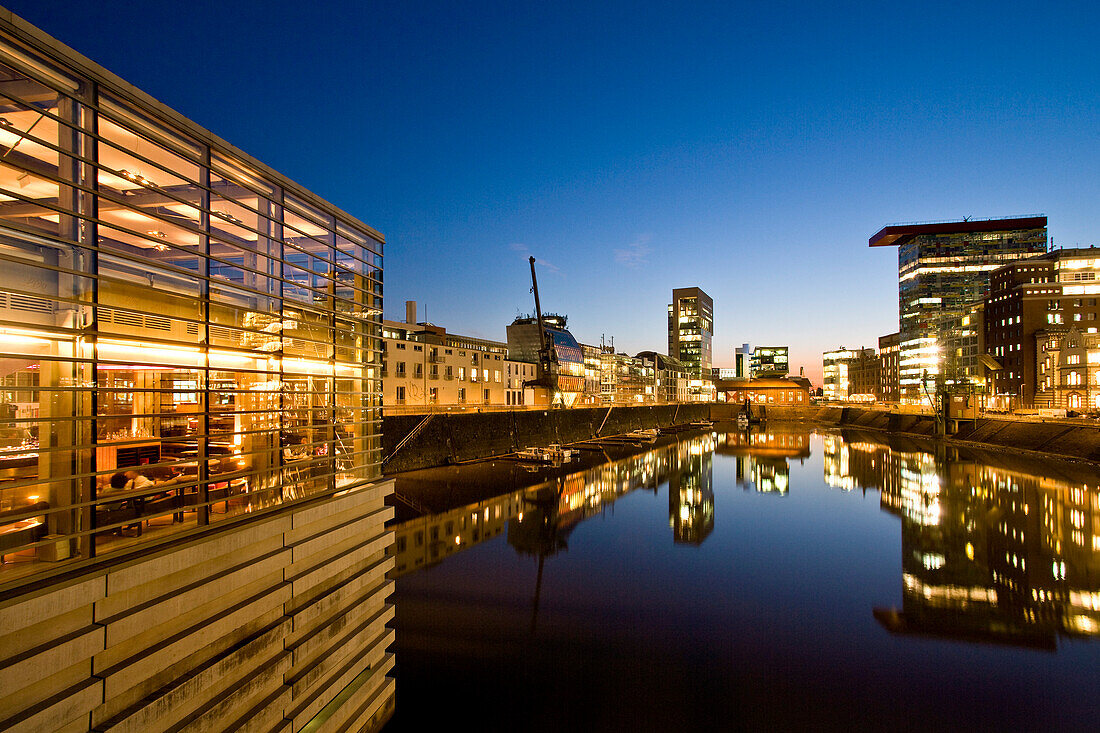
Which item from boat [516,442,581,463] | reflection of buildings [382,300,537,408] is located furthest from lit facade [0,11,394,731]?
boat [516,442,581,463]

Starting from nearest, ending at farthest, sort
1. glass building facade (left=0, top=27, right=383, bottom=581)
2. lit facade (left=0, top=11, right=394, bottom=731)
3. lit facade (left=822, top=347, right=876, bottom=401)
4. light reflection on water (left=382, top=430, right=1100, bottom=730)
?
lit facade (left=0, top=11, right=394, bottom=731)
glass building facade (left=0, top=27, right=383, bottom=581)
light reflection on water (left=382, top=430, right=1100, bottom=730)
lit facade (left=822, top=347, right=876, bottom=401)

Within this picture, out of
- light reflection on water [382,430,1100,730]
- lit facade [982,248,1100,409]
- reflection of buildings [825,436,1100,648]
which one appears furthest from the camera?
lit facade [982,248,1100,409]

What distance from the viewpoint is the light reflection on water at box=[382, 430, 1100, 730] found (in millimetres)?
11297

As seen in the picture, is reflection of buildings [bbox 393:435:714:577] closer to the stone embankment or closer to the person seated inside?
the person seated inside

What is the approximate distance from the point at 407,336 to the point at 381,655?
5314cm

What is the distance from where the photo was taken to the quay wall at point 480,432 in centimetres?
3691

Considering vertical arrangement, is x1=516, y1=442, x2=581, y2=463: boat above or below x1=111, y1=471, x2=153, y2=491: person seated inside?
below

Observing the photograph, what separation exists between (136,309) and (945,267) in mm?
154198

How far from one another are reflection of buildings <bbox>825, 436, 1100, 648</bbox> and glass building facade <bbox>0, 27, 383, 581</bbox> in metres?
16.9

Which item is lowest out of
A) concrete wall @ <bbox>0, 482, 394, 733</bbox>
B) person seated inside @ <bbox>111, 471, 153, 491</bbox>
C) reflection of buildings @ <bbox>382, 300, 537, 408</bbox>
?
concrete wall @ <bbox>0, 482, 394, 733</bbox>

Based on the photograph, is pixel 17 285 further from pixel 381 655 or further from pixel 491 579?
pixel 491 579

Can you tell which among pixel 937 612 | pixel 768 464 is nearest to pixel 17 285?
pixel 937 612

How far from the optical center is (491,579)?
734 inches

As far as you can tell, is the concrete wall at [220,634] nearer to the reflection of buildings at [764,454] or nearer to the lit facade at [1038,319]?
the reflection of buildings at [764,454]
